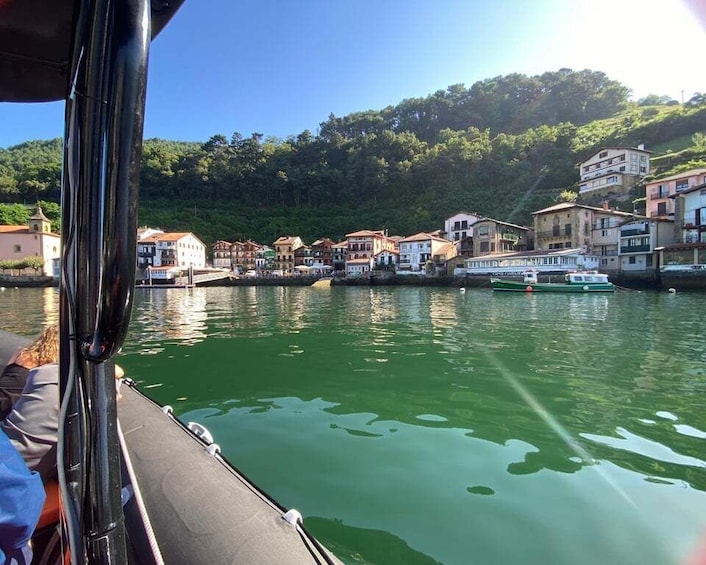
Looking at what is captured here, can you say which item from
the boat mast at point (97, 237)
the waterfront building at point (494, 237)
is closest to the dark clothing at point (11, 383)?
the boat mast at point (97, 237)

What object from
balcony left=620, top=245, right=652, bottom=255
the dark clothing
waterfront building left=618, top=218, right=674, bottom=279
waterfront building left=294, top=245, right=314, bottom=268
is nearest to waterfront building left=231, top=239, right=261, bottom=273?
waterfront building left=294, top=245, right=314, bottom=268

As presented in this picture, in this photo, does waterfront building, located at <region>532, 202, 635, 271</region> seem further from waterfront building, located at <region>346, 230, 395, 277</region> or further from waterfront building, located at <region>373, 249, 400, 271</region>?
waterfront building, located at <region>346, 230, 395, 277</region>

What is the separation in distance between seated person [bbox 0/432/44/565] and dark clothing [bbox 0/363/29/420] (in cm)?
219

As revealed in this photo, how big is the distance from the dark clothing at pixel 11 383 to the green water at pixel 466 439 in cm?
215

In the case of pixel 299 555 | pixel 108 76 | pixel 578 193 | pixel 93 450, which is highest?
pixel 578 193

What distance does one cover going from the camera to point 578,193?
67938 mm

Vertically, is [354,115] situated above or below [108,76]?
above

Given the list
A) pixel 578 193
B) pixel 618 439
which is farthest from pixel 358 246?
pixel 618 439

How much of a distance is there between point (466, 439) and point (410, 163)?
9113 cm

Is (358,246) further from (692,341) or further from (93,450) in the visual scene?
(93,450)

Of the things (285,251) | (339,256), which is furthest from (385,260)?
(285,251)

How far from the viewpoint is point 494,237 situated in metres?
54.2

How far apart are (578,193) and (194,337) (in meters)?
71.5

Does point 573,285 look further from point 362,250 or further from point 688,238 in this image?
point 362,250
